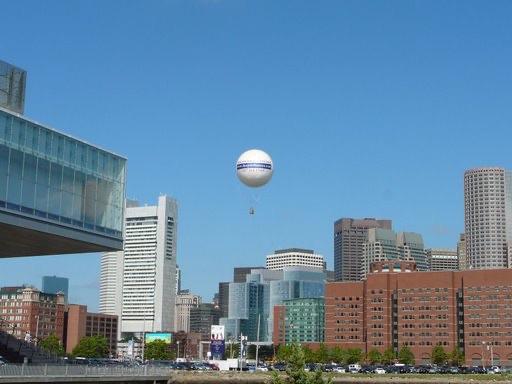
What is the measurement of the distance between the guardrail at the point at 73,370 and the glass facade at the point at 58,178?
1126 centimetres

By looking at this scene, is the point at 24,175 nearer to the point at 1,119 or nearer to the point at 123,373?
the point at 1,119

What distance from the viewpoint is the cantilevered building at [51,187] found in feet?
221

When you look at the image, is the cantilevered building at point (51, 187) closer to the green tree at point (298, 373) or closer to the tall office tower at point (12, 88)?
the tall office tower at point (12, 88)

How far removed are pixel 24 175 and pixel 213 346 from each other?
74059 mm

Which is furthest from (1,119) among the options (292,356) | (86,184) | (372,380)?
(372,380)

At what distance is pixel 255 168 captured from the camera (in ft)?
245

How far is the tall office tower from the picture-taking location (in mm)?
71688

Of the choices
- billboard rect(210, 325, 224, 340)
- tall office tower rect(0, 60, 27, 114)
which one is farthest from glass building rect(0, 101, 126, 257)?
billboard rect(210, 325, 224, 340)

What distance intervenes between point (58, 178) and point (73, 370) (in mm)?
15537

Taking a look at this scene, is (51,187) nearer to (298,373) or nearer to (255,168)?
(255,168)

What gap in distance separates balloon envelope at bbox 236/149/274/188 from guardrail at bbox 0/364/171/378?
2001 cm

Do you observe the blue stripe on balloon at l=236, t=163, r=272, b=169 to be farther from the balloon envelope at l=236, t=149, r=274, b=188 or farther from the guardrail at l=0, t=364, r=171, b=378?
the guardrail at l=0, t=364, r=171, b=378

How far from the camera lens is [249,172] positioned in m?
75.2

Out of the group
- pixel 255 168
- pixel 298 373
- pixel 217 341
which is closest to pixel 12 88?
pixel 255 168
